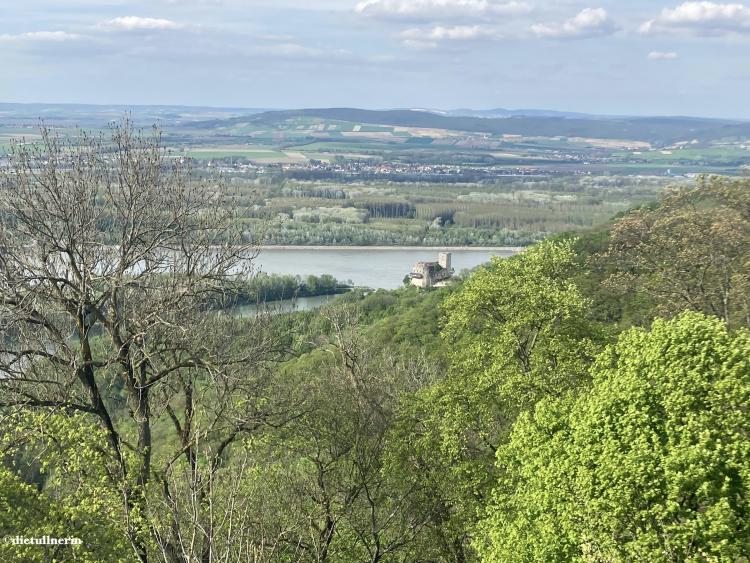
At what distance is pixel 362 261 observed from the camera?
3258 inches

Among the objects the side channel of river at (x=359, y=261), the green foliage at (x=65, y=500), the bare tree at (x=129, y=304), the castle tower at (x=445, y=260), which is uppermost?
the bare tree at (x=129, y=304)

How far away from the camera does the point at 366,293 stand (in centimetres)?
6069

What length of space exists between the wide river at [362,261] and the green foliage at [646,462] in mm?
57152

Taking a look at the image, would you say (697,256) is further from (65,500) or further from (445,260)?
(445,260)

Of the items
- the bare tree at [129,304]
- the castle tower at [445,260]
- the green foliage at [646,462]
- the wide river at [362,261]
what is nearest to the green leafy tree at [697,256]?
the green foliage at [646,462]

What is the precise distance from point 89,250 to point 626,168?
625 feet

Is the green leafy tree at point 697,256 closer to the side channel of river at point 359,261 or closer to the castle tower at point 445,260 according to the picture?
the side channel of river at point 359,261

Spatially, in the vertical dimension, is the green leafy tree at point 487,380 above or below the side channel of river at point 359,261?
above

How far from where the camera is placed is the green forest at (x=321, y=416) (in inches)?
304

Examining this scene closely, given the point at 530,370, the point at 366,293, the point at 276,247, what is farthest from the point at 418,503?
the point at 276,247

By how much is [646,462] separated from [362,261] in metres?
75.3

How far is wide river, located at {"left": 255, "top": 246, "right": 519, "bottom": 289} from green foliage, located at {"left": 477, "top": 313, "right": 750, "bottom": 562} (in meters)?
57.2

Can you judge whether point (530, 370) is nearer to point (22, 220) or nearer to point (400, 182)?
point (22, 220)

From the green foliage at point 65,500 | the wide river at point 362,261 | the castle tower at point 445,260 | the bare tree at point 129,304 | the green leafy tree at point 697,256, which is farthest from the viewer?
the castle tower at point 445,260
